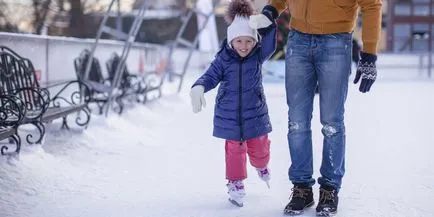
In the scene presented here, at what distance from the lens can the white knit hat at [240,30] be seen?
4.00 m

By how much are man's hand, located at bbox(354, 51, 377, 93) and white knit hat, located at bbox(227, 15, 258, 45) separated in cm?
74

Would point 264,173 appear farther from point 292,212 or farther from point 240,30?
point 240,30

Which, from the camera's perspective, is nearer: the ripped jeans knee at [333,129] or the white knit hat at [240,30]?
the ripped jeans knee at [333,129]

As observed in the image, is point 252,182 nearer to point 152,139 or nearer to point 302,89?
point 302,89

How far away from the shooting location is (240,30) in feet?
13.1

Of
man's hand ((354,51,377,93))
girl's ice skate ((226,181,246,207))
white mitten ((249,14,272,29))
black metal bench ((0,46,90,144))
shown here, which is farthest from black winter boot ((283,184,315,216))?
black metal bench ((0,46,90,144))

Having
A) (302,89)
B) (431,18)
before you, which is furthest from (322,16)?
(431,18)

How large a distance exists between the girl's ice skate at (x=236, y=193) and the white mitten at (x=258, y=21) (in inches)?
40.3

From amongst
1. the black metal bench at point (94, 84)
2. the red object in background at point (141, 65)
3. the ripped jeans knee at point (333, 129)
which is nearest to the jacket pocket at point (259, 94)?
the ripped jeans knee at point (333, 129)

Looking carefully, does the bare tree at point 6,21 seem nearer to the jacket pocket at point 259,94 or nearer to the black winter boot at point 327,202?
the jacket pocket at point 259,94

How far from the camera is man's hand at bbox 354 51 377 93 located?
3.57 metres

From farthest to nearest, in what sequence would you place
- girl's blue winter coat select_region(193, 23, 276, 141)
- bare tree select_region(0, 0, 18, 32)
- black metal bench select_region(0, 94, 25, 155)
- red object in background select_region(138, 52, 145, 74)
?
bare tree select_region(0, 0, 18, 32)
red object in background select_region(138, 52, 145, 74)
black metal bench select_region(0, 94, 25, 155)
girl's blue winter coat select_region(193, 23, 276, 141)

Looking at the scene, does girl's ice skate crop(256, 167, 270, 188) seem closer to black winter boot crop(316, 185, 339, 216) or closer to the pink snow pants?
the pink snow pants

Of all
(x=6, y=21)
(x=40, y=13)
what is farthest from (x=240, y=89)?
(x=6, y=21)
